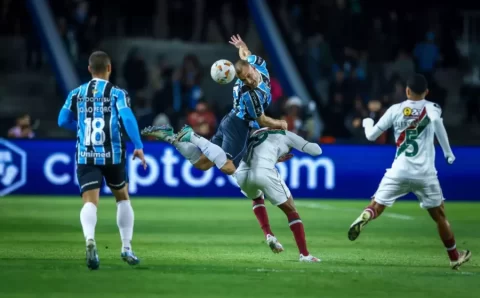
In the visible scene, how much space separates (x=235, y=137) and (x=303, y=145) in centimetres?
74

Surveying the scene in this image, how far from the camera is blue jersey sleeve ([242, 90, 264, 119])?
11891 millimetres

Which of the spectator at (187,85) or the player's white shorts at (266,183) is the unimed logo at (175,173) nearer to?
the spectator at (187,85)

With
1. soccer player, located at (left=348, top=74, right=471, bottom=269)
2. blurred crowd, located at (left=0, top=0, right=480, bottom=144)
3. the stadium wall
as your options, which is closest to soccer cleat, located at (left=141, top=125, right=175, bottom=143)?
soccer player, located at (left=348, top=74, right=471, bottom=269)

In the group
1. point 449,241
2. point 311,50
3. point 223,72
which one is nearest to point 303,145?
point 223,72

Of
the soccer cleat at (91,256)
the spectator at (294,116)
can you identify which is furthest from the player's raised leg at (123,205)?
the spectator at (294,116)

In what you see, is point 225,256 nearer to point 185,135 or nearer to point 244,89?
point 185,135

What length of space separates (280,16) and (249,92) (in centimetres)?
1621

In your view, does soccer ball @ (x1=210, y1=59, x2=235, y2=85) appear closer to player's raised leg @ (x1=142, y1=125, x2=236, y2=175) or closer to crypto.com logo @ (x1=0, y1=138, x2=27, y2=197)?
player's raised leg @ (x1=142, y1=125, x2=236, y2=175)

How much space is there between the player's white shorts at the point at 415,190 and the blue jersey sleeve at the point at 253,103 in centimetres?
154

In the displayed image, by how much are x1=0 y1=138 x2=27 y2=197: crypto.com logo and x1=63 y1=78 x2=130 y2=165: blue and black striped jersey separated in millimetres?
10930

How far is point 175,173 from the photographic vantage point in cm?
2142

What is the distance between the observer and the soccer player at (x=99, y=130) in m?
10.5

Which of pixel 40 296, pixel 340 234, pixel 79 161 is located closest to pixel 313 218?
pixel 340 234

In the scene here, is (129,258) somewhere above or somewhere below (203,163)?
below
